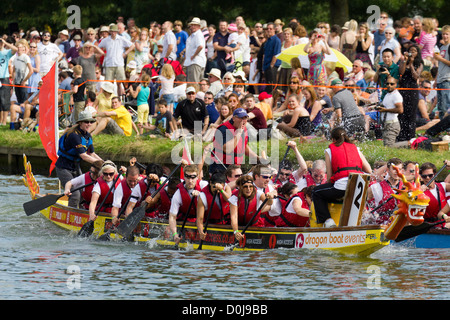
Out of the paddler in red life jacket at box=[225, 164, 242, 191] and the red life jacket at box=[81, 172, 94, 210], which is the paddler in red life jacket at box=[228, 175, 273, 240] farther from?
the red life jacket at box=[81, 172, 94, 210]

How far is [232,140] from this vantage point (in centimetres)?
1577

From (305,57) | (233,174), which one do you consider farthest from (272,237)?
(305,57)

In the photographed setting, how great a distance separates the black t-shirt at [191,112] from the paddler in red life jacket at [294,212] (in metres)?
5.77

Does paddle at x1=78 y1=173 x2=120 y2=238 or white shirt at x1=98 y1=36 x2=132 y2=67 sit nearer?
paddle at x1=78 y1=173 x2=120 y2=238

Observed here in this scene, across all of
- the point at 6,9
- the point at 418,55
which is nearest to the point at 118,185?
the point at 418,55

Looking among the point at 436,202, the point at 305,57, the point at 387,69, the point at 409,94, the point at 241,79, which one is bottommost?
the point at 436,202

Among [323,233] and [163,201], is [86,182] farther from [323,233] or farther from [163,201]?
[323,233]

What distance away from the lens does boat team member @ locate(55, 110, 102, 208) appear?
16.4 m

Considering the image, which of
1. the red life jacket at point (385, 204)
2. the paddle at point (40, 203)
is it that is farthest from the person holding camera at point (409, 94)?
the paddle at point (40, 203)

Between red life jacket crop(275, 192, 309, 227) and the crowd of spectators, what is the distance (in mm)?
3769

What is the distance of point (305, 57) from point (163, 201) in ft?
23.9

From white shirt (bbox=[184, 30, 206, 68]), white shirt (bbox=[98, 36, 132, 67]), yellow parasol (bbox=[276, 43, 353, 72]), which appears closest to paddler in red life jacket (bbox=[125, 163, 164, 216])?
yellow parasol (bbox=[276, 43, 353, 72])

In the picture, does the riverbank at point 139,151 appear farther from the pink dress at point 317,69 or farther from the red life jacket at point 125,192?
the red life jacket at point 125,192
